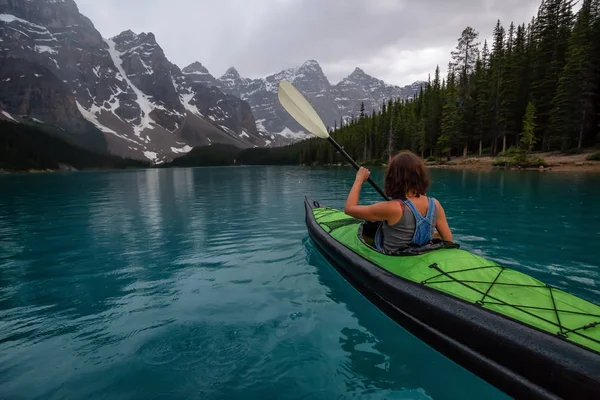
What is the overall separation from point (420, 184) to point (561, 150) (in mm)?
48373

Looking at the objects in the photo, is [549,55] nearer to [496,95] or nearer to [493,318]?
[496,95]

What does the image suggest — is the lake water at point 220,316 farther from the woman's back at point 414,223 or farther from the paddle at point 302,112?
the paddle at point 302,112

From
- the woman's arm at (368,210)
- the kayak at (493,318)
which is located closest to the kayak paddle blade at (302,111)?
the woman's arm at (368,210)

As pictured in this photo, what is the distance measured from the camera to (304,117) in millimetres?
8875

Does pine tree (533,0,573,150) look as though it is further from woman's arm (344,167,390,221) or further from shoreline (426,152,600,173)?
woman's arm (344,167,390,221)

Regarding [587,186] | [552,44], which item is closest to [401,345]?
[587,186]

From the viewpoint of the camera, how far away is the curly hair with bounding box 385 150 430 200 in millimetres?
4762

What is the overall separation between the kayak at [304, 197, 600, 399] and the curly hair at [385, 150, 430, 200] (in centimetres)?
98

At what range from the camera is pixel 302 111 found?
896 centimetres

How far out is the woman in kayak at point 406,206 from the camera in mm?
4770

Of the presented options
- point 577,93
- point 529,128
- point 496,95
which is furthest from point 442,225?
point 496,95

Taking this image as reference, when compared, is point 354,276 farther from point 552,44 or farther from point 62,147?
point 62,147

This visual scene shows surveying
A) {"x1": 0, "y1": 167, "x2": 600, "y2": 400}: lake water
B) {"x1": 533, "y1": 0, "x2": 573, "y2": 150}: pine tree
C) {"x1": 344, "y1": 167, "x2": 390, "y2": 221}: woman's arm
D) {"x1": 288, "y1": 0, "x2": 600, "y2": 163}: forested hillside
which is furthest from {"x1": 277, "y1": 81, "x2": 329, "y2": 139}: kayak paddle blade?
{"x1": 533, "y1": 0, "x2": 573, "y2": 150}: pine tree

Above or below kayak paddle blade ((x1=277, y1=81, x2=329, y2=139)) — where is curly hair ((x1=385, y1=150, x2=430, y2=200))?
below
